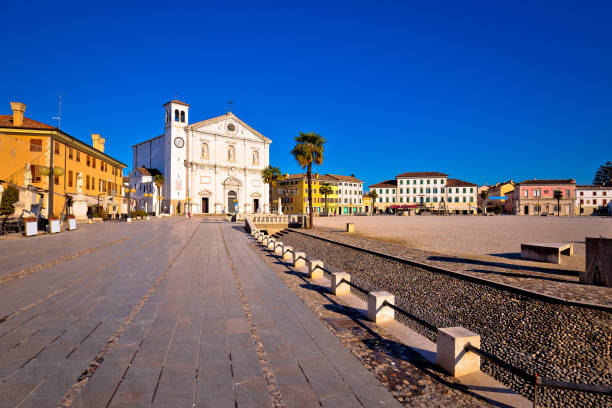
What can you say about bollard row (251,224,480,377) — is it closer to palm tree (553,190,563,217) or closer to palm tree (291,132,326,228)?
palm tree (291,132,326,228)

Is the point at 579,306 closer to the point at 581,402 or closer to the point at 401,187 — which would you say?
the point at 581,402

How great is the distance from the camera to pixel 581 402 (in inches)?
146

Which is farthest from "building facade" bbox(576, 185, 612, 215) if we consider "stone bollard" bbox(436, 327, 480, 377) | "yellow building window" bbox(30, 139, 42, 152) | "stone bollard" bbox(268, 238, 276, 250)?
"yellow building window" bbox(30, 139, 42, 152)

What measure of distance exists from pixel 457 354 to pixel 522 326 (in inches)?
141

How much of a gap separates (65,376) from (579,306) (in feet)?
26.5

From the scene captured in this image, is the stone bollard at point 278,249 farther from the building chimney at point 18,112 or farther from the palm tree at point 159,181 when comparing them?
the palm tree at point 159,181

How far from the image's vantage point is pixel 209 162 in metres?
62.4

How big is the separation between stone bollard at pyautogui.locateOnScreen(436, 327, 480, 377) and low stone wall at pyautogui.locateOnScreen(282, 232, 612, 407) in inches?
39.7

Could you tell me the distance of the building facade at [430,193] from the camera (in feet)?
314

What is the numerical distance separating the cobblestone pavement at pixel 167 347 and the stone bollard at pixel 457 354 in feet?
2.98

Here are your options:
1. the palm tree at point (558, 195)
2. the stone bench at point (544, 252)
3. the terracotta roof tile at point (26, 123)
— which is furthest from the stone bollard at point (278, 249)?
the palm tree at point (558, 195)

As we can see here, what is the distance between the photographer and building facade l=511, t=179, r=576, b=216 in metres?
83.1

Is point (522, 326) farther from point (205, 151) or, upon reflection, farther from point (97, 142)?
point (205, 151)

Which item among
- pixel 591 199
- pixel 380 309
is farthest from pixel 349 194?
pixel 380 309
